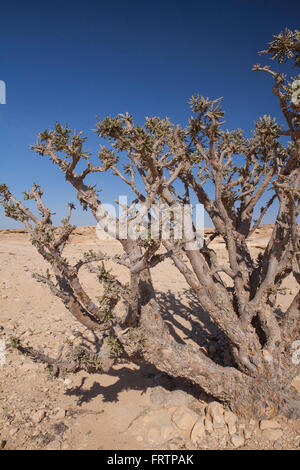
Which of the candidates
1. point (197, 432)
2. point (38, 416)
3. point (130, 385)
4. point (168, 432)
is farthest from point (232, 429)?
point (38, 416)

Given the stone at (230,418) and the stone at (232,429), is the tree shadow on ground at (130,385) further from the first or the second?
the stone at (232,429)

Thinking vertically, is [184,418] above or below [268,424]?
below

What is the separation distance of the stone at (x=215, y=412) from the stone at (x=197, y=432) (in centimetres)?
23

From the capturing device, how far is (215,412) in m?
4.53

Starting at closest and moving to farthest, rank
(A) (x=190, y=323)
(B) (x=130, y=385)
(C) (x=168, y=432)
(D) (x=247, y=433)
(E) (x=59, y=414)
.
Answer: (D) (x=247, y=433) < (C) (x=168, y=432) < (E) (x=59, y=414) < (B) (x=130, y=385) < (A) (x=190, y=323)

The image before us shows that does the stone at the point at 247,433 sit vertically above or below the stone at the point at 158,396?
above

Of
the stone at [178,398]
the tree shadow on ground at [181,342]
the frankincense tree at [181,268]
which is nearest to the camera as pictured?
the frankincense tree at [181,268]

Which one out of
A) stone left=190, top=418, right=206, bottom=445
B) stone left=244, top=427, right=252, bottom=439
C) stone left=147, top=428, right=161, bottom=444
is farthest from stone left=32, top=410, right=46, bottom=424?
stone left=244, top=427, right=252, bottom=439

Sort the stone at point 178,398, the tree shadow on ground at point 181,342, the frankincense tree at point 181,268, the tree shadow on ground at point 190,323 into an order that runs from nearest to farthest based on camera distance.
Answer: the frankincense tree at point 181,268 < the stone at point 178,398 < the tree shadow on ground at point 181,342 < the tree shadow on ground at point 190,323

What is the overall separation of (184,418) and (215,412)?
1.74ft

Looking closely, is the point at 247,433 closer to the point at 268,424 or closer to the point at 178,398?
the point at 268,424

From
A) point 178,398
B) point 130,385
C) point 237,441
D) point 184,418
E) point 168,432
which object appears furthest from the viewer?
point 130,385

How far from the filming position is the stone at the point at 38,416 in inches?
178

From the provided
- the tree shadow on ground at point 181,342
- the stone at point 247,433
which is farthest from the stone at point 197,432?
the tree shadow on ground at point 181,342
